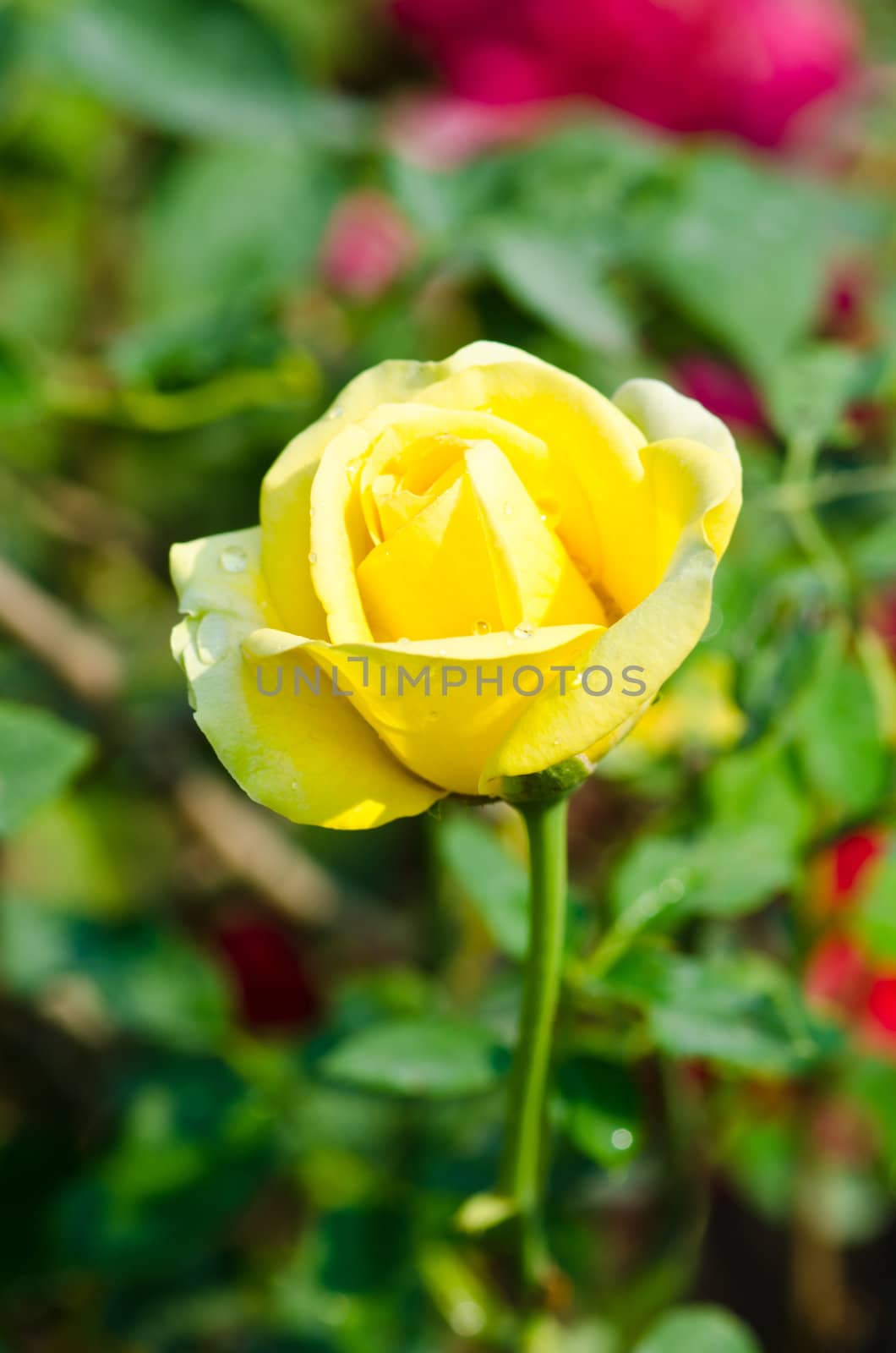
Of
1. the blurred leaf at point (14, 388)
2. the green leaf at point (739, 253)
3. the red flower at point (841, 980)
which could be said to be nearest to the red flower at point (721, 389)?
the green leaf at point (739, 253)

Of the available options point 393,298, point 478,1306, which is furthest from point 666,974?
point 393,298

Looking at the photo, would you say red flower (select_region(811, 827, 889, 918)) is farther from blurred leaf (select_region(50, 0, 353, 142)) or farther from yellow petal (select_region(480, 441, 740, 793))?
blurred leaf (select_region(50, 0, 353, 142))

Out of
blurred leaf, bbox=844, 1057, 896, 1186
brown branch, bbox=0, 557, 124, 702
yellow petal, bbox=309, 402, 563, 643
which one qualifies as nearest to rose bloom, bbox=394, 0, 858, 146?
brown branch, bbox=0, 557, 124, 702

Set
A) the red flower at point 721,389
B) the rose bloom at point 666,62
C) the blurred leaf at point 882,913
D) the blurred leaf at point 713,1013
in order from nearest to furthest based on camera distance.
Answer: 1. the blurred leaf at point 713,1013
2. the blurred leaf at point 882,913
3. the red flower at point 721,389
4. the rose bloom at point 666,62

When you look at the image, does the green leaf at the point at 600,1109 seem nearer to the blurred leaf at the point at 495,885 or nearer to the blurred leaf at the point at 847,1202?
the blurred leaf at the point at 495,885

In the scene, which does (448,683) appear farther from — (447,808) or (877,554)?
(877,554)
